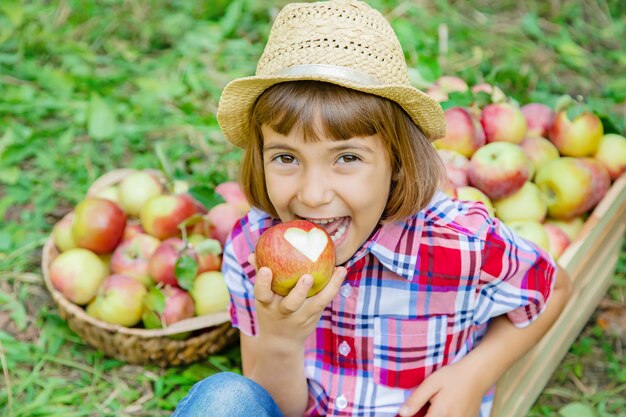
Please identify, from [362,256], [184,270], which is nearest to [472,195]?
[362,256]

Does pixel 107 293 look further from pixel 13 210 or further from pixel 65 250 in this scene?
pixel 13 210

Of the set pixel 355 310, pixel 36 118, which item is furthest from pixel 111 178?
pixel 355 310

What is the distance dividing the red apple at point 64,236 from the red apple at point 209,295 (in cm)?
54

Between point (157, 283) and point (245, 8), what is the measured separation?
2.49m

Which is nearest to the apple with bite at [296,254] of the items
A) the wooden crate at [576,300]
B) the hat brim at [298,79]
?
the hat brim at [298,79]

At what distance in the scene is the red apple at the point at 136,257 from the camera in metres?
2.56

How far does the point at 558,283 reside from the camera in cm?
187

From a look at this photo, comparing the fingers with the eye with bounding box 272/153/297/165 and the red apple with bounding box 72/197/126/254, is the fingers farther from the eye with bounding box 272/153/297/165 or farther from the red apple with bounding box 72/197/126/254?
the red apple with bounding box 72/197/126/254

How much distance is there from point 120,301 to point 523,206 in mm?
1349

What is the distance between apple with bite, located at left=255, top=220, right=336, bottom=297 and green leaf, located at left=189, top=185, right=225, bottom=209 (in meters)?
1.14

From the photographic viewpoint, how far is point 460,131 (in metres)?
2.44

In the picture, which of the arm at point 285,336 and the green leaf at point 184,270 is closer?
the arm at point 285,336

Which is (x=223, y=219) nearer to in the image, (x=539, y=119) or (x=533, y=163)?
(x=533, y=163)

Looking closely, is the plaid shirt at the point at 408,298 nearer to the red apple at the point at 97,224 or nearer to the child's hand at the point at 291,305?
the child's hand at the point at 291,305
